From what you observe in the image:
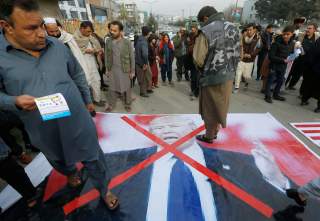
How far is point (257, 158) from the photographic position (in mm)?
2611

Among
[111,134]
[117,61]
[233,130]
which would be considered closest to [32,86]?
[111,134]

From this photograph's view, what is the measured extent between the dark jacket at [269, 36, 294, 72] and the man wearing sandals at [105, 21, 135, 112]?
8.98 ft

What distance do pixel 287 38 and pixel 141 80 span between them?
10.0 feet

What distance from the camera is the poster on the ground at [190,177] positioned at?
6.34 feet

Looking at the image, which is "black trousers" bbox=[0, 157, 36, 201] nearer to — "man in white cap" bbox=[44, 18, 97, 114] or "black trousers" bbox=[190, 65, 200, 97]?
"man in white cap" bbox=[44, 18, 97, 114]

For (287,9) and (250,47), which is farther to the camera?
(287,9)

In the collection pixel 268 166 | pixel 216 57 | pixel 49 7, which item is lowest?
pixel 268 166

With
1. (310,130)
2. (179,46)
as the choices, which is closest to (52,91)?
(310,130)

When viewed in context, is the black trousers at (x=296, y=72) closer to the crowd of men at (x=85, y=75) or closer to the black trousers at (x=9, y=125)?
the crowd of men at (x=85, y=75)

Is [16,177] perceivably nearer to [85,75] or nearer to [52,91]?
[52,91]

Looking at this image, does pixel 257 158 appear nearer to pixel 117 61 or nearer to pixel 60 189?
pixel 60 189

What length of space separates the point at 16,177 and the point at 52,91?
1.01 m

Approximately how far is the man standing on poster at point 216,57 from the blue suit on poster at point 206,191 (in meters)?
0.58

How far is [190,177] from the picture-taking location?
2.31 m
